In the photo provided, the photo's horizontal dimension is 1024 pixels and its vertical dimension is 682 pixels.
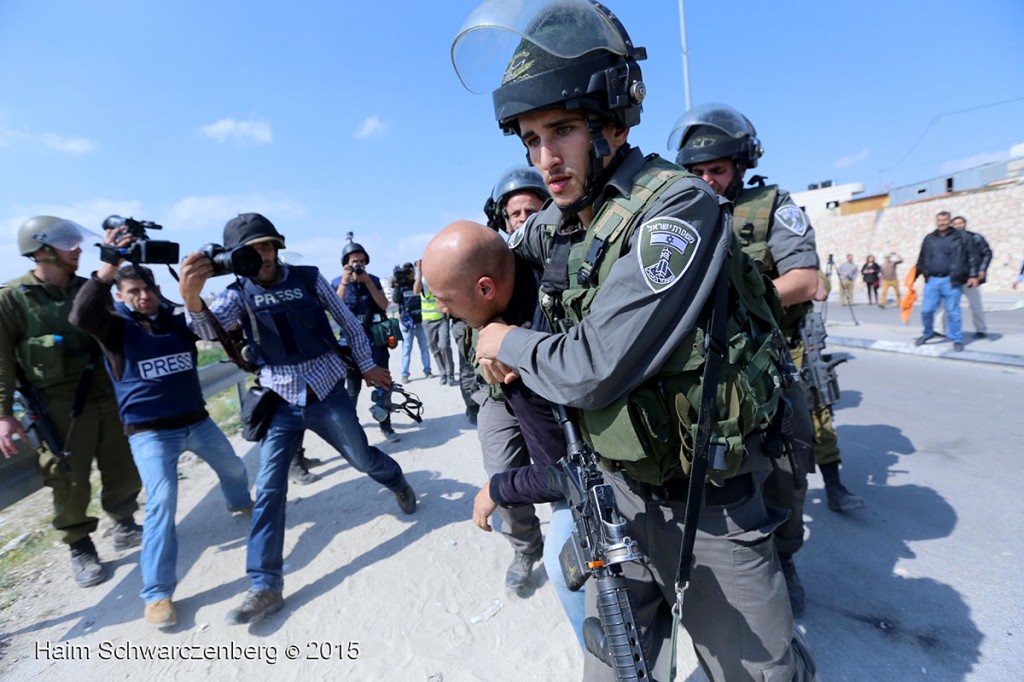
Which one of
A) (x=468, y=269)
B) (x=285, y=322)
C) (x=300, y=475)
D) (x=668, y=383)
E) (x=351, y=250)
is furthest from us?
(x=351, y=250)

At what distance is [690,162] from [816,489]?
2.33m

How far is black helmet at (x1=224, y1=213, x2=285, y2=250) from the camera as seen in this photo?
2770mm

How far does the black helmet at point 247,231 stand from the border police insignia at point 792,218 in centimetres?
269

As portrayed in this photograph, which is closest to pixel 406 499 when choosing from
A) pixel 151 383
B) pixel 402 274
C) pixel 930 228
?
pixel 151 383

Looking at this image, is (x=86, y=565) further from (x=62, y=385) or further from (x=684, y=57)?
(x=684, y=57)

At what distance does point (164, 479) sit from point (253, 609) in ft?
3.02

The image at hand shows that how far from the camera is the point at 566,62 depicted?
1.22 m

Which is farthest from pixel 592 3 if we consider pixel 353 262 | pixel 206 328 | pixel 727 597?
pixel 353 262

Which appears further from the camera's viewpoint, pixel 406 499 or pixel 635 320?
pixel 406 499

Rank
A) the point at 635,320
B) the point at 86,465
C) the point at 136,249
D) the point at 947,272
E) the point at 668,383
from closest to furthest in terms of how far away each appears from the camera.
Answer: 1. the point at 635,320
2. the point at 668,383
3. the point at 136,249
4. the point at 86,465
5. the point at 947,272

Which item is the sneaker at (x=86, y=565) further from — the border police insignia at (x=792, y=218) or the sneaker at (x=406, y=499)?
the border police insignia at (x=792, y=218)

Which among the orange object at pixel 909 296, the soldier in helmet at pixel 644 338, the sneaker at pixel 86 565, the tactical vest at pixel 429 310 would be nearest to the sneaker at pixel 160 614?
the sneaker at pixel 86 565

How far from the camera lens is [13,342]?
3033 millimetres

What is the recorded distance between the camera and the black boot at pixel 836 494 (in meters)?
2.86
